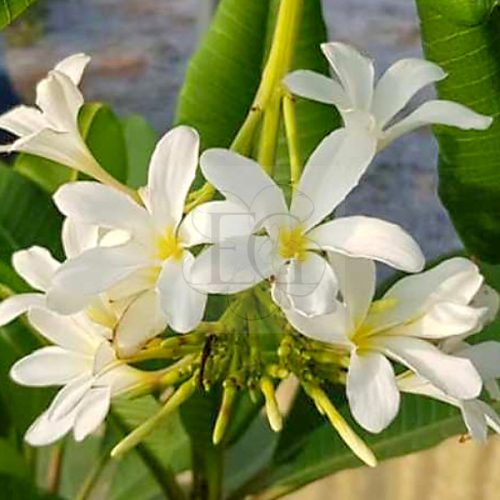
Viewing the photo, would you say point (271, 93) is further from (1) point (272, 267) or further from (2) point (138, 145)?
(2) point (138, 145)

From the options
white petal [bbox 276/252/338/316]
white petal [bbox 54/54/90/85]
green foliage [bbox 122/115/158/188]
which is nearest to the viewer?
white petal [bbox 276/252/338/316]

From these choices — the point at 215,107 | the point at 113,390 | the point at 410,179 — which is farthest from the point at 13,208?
the point at 410,179

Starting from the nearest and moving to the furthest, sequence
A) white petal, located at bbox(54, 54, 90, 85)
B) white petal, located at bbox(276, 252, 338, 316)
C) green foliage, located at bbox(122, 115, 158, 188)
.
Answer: white petal, located at bbox(276, 252, 338, 316) → white petal, located at bbox(54, 54, 90, 85) → green foliage, located at bbox(122, 115, 158, 188)

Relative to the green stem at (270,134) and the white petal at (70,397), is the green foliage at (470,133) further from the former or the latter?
the white petal at (70,397)

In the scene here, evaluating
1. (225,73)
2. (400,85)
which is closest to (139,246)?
(400,85)

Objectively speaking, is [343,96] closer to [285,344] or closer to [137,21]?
[285,344]

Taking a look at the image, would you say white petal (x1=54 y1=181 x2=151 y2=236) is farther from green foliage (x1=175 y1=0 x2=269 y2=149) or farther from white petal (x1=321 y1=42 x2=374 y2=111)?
green foliage (x1=175 y1=0 x2=269 y2=149)

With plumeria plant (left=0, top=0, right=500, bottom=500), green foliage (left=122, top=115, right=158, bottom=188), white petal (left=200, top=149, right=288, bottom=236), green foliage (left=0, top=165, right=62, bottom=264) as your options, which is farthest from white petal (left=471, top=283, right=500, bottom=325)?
green foliage (left=122, top=115, right=158, bottom=188)
